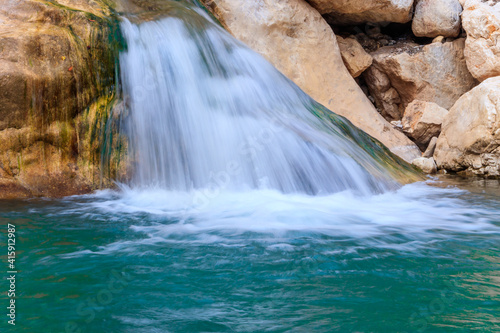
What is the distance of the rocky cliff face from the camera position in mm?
4594

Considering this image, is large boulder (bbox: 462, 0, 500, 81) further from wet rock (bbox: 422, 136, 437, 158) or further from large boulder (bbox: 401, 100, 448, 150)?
wet rock (bbox: 422, 136, 437, 158)

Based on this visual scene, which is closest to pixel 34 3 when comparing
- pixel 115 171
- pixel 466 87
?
pixel 115 171

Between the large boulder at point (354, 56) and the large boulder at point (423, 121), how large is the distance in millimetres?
1196

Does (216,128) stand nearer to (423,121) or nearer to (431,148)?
(431,148)

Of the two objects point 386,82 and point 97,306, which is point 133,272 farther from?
point 386,82

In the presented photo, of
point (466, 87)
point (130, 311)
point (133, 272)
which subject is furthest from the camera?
point (466, 87)

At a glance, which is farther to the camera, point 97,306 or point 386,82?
point 386,82

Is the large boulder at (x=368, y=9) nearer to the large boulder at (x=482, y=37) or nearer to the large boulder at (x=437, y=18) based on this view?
the large boulder at (x=437, y=18)

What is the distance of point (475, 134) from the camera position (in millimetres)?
6395

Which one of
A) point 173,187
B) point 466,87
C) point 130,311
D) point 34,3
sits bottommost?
point 130,311

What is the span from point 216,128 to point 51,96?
181 cm

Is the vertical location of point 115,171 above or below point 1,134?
below

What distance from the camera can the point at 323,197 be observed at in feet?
15.2

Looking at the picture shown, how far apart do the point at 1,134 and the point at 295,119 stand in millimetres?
3395
